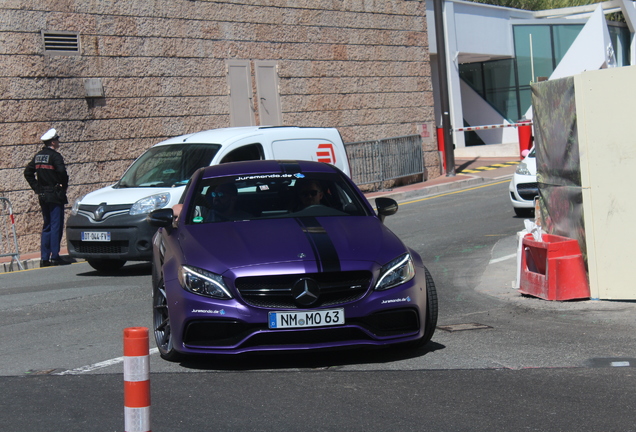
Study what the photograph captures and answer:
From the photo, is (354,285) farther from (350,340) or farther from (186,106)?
(186,106)

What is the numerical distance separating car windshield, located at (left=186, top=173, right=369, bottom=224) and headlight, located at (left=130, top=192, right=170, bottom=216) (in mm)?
4075

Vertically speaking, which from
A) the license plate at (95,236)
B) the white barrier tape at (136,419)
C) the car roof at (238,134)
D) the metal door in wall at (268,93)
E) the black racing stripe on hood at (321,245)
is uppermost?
the metal door in wall at (268,93)

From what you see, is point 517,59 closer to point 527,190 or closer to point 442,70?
point 442,70

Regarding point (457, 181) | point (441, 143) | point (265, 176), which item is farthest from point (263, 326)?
point (441, 143)

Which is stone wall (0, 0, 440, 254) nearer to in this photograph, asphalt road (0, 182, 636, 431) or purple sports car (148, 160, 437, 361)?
asphalt road (0, 182, 636, 431)

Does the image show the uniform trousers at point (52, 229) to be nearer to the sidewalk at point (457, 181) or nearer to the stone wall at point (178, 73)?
the sidewalk at point (457, 181)

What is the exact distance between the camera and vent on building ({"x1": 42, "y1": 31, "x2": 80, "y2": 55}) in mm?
17938

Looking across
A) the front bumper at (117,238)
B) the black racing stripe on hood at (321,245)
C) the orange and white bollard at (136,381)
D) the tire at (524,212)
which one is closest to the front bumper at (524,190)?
the tire at (524,212)

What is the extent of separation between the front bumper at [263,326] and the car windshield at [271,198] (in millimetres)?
1109

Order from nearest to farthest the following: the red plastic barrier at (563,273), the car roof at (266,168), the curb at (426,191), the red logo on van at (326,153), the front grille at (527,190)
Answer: the car roof at (266,168) → the red plastic barrier at (563,273) → the red logo on van at (326,153) → the front grille at (527,190) → the curb at (426,191)

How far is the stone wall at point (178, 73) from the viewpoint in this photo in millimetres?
17422

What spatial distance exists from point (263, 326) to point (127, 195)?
20.9ft

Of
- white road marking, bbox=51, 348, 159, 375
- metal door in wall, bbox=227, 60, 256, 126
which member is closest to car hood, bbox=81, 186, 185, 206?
white road marking, bbox=51, 348, 159, 375

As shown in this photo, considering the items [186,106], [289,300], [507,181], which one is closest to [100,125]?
[186,106]
